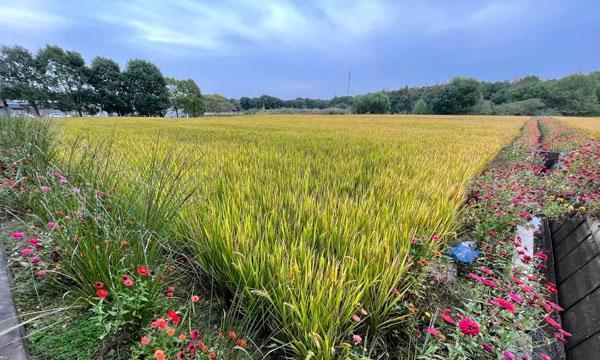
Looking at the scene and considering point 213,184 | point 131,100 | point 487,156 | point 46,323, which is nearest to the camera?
point 46,323

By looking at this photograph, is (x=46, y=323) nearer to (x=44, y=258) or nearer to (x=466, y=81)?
(x=44, y=258)

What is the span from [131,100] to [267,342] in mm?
56531

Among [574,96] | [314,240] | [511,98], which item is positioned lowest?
[314,240]

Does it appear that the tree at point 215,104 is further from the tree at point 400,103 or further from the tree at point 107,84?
the tree at point 400,103

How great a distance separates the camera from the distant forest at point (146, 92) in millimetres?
37562

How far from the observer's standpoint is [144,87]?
46.5 metres

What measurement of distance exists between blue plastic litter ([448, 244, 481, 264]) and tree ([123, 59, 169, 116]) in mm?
55535

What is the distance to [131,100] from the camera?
45688 millimetres

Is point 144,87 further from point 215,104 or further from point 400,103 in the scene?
point 400,103

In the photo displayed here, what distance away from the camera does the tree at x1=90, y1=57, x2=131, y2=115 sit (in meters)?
42.5

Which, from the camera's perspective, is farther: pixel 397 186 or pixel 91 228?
pixel 397 186

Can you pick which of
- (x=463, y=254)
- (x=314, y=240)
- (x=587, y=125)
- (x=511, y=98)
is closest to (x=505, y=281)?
(x=463, y=254)

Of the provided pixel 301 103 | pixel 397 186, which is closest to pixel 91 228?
pixel 397 186

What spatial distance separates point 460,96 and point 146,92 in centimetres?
6301
